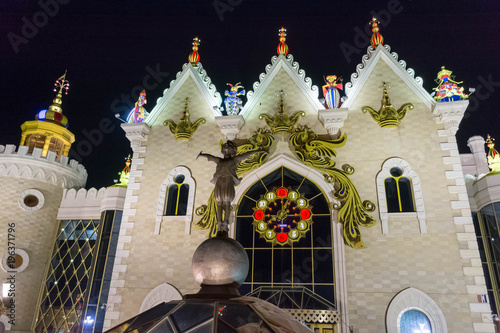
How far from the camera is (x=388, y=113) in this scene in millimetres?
14359

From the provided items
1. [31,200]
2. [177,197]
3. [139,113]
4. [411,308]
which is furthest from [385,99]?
[31,200]

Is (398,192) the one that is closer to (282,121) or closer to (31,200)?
(282,121)

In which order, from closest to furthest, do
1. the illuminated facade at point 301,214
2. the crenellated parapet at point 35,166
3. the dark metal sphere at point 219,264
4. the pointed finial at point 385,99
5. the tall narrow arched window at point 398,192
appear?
the dark metal sphere at point 219,264 → the illuminated facade at point 301,214 → the tall narrow arched window at point 398,192 → the pointed finial at point 385,99 → the crenellated parapet at point 35,166

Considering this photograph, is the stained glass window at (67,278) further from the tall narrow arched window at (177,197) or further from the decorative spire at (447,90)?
the decorative spire at (447,90)

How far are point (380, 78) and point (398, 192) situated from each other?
538 cm

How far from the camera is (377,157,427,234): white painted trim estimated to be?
12.7 meters

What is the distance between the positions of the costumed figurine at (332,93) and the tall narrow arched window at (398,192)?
3705 mm

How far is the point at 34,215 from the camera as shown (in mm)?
18312

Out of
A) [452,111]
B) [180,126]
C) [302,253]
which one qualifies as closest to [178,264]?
[302,253]

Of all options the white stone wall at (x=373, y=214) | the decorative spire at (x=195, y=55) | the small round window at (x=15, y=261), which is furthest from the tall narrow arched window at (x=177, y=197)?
the small round window at (x=15, y=261)

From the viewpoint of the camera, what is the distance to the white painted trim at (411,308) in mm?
11344

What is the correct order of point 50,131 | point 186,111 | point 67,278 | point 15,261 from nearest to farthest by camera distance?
1. point 186,111
2. point 15,261
3. point 67,278
4. point 50,131

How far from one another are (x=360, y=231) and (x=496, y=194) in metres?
6.25

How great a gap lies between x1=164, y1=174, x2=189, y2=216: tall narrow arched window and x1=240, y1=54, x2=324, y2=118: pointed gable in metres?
4.22
